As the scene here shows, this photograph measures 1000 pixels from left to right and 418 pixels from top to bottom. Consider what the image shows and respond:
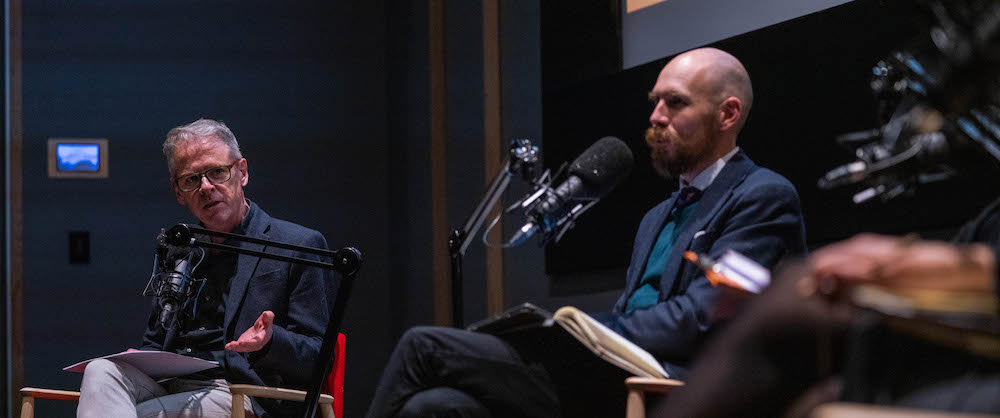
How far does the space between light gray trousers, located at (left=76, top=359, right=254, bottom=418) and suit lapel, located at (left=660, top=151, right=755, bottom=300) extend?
1197 millimetres

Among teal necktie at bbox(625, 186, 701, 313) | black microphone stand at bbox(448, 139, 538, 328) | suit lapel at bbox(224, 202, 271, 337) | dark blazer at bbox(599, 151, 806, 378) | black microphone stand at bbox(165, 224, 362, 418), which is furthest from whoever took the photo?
suit lapel at bbox(224, 202, 271, 337)

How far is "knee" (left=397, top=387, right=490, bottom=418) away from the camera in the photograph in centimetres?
196

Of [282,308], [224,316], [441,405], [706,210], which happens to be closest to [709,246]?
[706,210]

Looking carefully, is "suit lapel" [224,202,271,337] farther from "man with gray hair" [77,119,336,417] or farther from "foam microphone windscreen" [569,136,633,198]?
"foam microphone windscreen" [569,136,633,198]

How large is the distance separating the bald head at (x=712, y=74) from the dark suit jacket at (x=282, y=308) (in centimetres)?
125

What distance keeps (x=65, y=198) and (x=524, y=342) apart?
3.83 m

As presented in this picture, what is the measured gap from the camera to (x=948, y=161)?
5.13ft

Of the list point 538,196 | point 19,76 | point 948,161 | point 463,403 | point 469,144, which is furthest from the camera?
point 19,76

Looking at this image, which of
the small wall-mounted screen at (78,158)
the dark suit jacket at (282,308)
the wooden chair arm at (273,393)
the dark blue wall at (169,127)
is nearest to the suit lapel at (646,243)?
the wooden chair arm at (273,393)

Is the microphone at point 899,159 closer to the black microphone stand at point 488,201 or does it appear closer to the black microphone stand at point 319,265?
the black microphone stand at point 488,201

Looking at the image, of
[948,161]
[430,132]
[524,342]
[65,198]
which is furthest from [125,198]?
[948,161]

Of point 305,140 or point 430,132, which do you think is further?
point 305,140

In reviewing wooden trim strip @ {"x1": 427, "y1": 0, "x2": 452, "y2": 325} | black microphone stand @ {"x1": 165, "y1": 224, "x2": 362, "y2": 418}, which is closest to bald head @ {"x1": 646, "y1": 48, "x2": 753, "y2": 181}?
black microphone stand @ {"x1": 165, "y1": 224, "x2": 362, "y2": 418}

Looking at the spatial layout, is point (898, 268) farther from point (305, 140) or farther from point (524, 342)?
point (305, 140)
